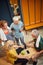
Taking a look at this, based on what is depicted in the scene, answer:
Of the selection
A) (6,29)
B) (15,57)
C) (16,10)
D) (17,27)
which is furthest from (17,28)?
(16,10)

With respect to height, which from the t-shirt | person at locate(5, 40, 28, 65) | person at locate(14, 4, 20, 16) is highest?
person at locate(5, 40, 28, 65)

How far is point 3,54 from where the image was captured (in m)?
4.01

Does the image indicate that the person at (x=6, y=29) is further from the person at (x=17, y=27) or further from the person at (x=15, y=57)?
the person at (x=15, y=57)

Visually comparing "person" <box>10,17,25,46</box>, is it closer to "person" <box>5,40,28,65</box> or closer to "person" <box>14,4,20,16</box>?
"person" <box>5,40,28,65</box>


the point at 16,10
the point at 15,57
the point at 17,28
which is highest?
the point at 15,57

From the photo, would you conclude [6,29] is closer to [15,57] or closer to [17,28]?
[17,28]

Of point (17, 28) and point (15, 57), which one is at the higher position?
point (15, 57)

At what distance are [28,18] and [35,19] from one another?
0.33 meters

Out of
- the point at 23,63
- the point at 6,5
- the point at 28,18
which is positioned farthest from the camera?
the point at 28,18

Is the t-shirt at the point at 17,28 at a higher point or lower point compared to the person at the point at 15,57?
lower

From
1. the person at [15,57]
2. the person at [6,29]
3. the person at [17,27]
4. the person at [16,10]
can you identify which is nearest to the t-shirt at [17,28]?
the person at [17,27]

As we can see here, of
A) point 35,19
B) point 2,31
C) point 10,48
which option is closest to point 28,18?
point 35,19

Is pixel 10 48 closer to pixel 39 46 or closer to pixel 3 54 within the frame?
pixel 3 54

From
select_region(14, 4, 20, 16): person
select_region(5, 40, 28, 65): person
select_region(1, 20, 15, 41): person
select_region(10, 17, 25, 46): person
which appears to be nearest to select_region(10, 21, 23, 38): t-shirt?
select_region(10, 17, 25, 46): person
